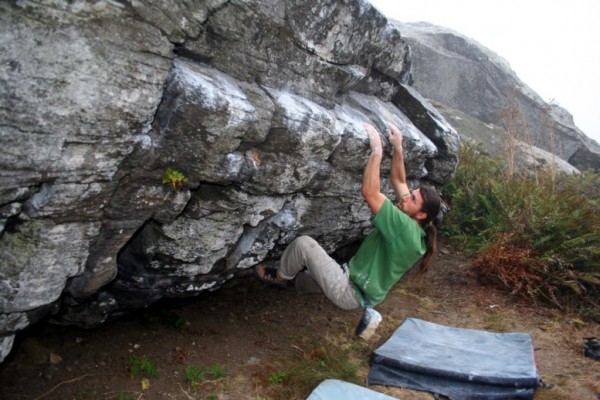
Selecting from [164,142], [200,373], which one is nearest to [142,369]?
[200,373]

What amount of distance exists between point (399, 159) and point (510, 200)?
150 inches

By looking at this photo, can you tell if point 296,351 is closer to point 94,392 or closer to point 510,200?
point 94,392

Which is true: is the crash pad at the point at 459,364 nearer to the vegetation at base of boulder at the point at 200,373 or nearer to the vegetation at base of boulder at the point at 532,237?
the vegetation at base of boulder at the point at 200,373

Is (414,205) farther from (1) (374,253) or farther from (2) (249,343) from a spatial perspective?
(2) (249,343)

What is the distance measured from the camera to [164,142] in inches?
136

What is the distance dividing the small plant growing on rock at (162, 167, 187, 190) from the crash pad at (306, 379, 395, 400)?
233 cm

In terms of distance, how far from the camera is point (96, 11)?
9.05 ft

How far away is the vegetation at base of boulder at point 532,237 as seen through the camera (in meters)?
6.73

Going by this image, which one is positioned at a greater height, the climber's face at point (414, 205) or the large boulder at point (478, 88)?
the large boulder at point (478, 88)

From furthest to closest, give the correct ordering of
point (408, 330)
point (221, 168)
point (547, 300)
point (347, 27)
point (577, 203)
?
point (577, 203)
point (547, 300)
point (408, 330)
point (347, 27)
point (221, 168)

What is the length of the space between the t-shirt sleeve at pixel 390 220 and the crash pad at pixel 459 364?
1430mm

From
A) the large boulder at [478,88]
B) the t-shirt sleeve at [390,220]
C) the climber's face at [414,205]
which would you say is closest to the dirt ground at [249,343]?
the t-shirt sleeve at [390,220]

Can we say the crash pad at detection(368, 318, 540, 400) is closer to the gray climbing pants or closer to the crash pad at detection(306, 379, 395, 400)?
the crash pad at detection(306, 379, 395, 400)

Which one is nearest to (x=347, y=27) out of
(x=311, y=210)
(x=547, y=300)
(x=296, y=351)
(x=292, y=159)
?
(x=292, y=159)
